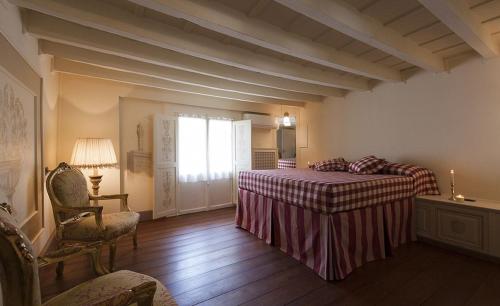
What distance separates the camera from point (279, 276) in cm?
206

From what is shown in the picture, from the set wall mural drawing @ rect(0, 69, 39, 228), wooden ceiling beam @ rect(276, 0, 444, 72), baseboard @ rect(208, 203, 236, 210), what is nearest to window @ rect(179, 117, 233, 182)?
baseboard @ rect(208, 203, 236, 210)

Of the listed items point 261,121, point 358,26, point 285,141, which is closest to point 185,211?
point 261,121

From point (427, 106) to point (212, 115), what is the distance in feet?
11.4

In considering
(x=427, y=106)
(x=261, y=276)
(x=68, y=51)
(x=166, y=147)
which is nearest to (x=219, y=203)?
(x=166, y=147)

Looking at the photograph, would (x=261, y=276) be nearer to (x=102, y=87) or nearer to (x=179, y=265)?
(x=179, y=265)

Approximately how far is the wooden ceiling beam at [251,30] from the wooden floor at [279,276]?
211 centimetres

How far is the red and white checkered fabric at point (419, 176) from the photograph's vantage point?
9.21ft

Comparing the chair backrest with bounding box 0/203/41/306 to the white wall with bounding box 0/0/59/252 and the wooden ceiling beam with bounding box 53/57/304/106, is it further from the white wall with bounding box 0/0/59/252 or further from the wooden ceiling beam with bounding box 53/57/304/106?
the wooden ceiling beam with bounding box 53/57/304/106

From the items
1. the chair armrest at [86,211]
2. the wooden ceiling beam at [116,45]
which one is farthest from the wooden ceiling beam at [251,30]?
the chair armrest at [86,211]

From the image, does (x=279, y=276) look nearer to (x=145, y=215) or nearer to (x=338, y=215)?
(x=338, y=215)

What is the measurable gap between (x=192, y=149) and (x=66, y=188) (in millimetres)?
2260

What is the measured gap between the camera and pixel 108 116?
3.42 metres

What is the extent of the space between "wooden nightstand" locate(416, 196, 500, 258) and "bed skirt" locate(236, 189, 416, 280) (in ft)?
0.52

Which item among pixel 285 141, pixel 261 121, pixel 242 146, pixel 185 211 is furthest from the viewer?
pixel 285 141
